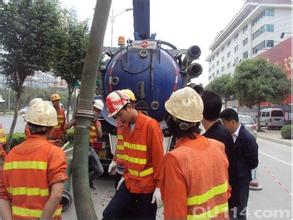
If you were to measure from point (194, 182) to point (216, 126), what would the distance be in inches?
48.1

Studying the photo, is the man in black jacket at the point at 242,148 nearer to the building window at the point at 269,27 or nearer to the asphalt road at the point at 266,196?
the asphalt road at the point at 266,196

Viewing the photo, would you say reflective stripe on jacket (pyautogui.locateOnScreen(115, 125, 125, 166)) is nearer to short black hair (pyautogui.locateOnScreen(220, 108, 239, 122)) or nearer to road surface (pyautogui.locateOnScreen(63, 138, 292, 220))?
short black hair (pyautogui.locateOnScreen(220, 108, 239, 122))

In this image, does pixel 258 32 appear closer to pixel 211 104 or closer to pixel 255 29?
pixel 255 29

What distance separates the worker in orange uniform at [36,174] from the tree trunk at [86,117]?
0.69m

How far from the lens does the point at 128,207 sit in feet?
13.3

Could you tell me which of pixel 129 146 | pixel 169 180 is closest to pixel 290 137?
pixel 129 146

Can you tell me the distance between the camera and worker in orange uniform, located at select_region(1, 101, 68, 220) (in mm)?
2676

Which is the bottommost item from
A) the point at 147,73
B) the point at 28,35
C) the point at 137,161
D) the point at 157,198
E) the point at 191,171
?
the point at 157,198

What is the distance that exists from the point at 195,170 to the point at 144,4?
6.63 meters

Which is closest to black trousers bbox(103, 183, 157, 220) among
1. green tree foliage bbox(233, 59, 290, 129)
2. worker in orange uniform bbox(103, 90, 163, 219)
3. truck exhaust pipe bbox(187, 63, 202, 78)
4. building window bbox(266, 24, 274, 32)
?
worker in orange uniform bbox(103, 90, 163, 219)

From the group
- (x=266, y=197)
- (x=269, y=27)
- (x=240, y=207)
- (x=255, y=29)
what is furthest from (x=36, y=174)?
(x=255, y=29)

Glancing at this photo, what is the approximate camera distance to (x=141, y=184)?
3877 mm

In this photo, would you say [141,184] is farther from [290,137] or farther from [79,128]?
[290,137]

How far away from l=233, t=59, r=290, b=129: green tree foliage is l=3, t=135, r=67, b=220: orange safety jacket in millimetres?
28595
